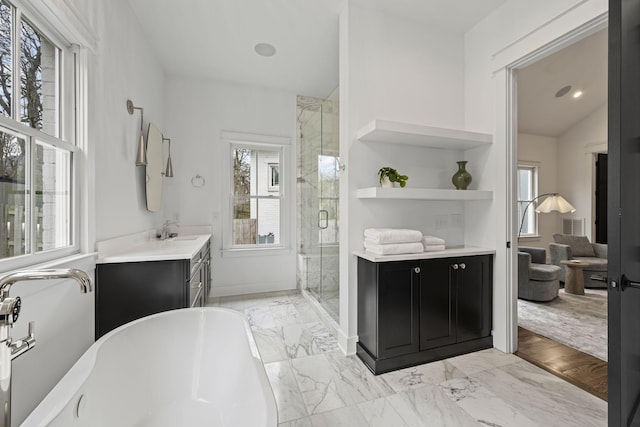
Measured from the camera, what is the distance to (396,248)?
2.07 meters

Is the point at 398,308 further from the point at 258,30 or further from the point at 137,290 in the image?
the point at 258,30

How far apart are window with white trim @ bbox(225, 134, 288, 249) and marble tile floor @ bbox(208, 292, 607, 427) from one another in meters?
1.71

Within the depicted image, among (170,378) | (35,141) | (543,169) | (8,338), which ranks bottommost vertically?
(170,378)

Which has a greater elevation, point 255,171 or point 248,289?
point 255,171

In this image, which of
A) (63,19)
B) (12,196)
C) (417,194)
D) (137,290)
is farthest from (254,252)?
(63,19)

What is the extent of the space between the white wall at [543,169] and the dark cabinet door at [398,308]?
187 inches

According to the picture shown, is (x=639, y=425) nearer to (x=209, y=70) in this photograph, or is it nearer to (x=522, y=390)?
(x=522, y=390)

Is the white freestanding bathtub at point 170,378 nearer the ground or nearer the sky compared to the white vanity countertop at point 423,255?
nearer the ground

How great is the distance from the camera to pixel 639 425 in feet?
3.90

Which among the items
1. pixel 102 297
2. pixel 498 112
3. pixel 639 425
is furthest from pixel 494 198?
pixel 102 297

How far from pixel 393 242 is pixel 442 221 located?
2.69ft

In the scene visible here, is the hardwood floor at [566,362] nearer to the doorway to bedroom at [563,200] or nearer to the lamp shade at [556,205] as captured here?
the doorway to bedroom at [563,200]

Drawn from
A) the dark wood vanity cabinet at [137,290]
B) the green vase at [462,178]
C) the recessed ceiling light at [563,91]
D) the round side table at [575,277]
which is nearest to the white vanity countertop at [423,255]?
the green vase at [462,178]

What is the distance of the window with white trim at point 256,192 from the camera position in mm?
3803
